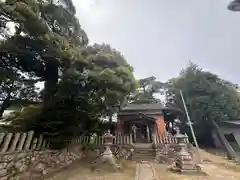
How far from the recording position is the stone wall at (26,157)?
4471mm

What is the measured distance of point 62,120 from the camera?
6688 mm

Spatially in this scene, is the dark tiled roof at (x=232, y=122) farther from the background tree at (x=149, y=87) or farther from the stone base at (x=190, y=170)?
the stone base at (x=190, y=170)

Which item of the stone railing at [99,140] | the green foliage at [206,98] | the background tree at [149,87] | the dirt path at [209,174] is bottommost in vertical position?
the dirt path at [209,174]

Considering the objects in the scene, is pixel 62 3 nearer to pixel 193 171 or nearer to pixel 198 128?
pixel 193 171

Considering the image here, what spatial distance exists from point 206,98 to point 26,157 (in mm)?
16341

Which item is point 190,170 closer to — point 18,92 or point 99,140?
point 99,140

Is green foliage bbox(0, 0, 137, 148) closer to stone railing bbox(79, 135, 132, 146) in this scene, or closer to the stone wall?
the stone wall

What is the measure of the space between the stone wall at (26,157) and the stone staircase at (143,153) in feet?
18.4

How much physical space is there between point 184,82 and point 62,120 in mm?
16523

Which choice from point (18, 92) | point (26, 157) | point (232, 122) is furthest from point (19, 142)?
point (232, 122)

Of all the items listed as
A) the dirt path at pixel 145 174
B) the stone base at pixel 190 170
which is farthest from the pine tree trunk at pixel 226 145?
the dirt path at pixel 145 174

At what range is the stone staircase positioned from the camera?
10.7 m

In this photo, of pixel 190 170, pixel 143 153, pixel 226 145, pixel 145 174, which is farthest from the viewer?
pixel 226 145

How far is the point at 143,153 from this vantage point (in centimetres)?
1133
